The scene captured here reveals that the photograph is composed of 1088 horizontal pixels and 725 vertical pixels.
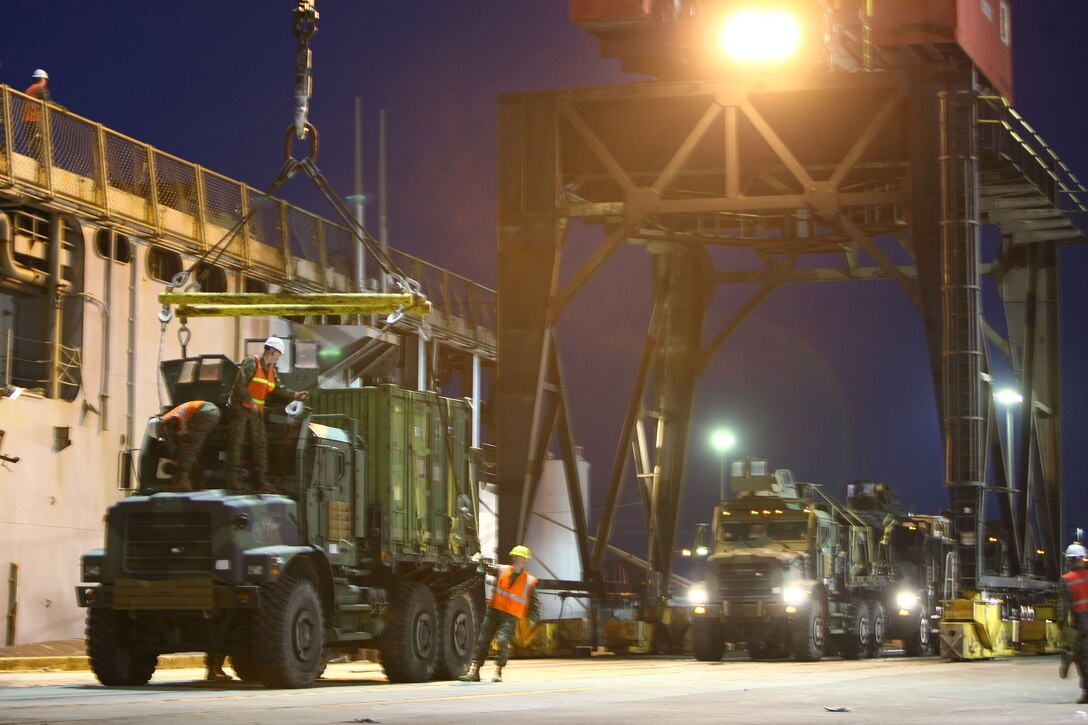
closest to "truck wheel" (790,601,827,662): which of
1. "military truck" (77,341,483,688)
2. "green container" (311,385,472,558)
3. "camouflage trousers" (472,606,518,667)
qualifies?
"military truck" (77,341,483,688)

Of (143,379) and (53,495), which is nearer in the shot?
(53,495)

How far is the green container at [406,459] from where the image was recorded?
66.0 ft

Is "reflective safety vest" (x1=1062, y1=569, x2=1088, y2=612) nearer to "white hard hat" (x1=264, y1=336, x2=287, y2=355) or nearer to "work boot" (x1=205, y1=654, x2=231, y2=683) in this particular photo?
"white hard hat" (x1=264, y1=336, x2=287, y2=355)

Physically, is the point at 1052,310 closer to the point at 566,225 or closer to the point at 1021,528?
the point at 1021,528

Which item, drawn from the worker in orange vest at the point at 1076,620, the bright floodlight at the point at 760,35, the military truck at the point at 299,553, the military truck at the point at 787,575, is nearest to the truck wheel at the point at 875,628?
the military truck at the point at 787,575

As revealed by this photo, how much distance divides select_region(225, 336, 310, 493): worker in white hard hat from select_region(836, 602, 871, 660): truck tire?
A: 60.2 ft

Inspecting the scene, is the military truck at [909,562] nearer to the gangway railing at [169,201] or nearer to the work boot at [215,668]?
the gangway railing at [169,201]

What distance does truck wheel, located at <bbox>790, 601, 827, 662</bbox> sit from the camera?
99.0 feet

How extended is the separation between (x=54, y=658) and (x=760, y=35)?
64.8 ft

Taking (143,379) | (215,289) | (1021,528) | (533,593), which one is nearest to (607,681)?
(533,593)

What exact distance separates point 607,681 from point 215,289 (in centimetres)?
1933

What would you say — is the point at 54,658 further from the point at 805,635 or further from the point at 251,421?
the point at 805,635

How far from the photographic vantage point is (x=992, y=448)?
41281 mm

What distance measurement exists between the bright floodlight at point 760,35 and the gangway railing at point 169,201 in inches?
367
